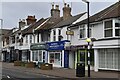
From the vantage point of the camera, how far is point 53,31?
4181 centimetres

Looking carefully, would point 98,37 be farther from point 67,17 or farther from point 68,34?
point 67,17

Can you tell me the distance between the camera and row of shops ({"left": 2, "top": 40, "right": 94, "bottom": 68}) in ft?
115

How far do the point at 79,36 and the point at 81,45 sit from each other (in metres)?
1.41

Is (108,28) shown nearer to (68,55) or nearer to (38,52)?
(68,55)

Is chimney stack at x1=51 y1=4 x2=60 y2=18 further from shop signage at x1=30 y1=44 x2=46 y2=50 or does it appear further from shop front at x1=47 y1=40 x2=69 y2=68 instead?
shop front at x1=47 y1=40 x2=69 y2=68

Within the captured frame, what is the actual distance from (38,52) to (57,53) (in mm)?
5889

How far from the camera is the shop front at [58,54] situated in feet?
124

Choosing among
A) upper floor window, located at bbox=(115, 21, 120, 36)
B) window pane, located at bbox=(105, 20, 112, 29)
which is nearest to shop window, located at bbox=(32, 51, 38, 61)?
window pane, located at bbox=(105, 20, 112, 29)

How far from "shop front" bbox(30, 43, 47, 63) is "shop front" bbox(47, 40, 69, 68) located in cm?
149

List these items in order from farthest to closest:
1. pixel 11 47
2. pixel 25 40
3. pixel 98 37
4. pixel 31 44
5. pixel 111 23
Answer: pixel 11 47 → pixel 25 40 → pixel 31 44 → pixel 98 37 → pixel 111 23

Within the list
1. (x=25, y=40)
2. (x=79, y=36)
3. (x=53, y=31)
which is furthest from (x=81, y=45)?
(x=25, y=40)

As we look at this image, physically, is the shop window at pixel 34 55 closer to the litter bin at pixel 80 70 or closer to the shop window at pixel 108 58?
the shop window at pixel 108 58

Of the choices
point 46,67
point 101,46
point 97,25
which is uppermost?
point 97,25

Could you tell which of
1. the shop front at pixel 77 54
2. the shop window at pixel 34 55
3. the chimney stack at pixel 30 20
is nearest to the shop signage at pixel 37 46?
the shop window at pixel 34 55
